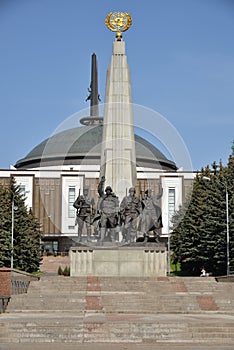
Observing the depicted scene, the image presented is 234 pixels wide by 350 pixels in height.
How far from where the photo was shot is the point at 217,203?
1518 inches

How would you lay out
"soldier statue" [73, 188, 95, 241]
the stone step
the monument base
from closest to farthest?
the stone step → the monument base → "soldier statue" [73, 188, 95, 241]

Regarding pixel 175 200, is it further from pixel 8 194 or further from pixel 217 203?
pixel 217 203

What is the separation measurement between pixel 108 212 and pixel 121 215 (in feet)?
2.19

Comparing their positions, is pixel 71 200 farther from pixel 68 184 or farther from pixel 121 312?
pixel 121 312

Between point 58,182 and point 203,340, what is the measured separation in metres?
59.6

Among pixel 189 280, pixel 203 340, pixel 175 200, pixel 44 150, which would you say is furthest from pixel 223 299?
pixel 44 150

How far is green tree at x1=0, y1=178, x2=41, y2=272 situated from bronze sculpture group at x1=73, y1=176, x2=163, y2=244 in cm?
1203

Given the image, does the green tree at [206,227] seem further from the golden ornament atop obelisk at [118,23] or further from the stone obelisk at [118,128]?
the golden ornament atop obelisk at [118,23]

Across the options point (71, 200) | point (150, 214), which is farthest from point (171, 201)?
point (150, 214)

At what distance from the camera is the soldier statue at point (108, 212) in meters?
28.1

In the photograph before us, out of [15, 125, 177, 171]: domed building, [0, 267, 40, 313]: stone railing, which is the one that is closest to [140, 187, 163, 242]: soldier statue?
[0, 267, 40, 313]: stone railing

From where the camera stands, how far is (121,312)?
Answer: 19250 mm

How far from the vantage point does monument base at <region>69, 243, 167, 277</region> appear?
28016 mm

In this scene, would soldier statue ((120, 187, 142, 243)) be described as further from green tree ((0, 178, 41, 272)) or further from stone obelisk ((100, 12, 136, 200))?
green tree ((0, 178, 41, 272))
